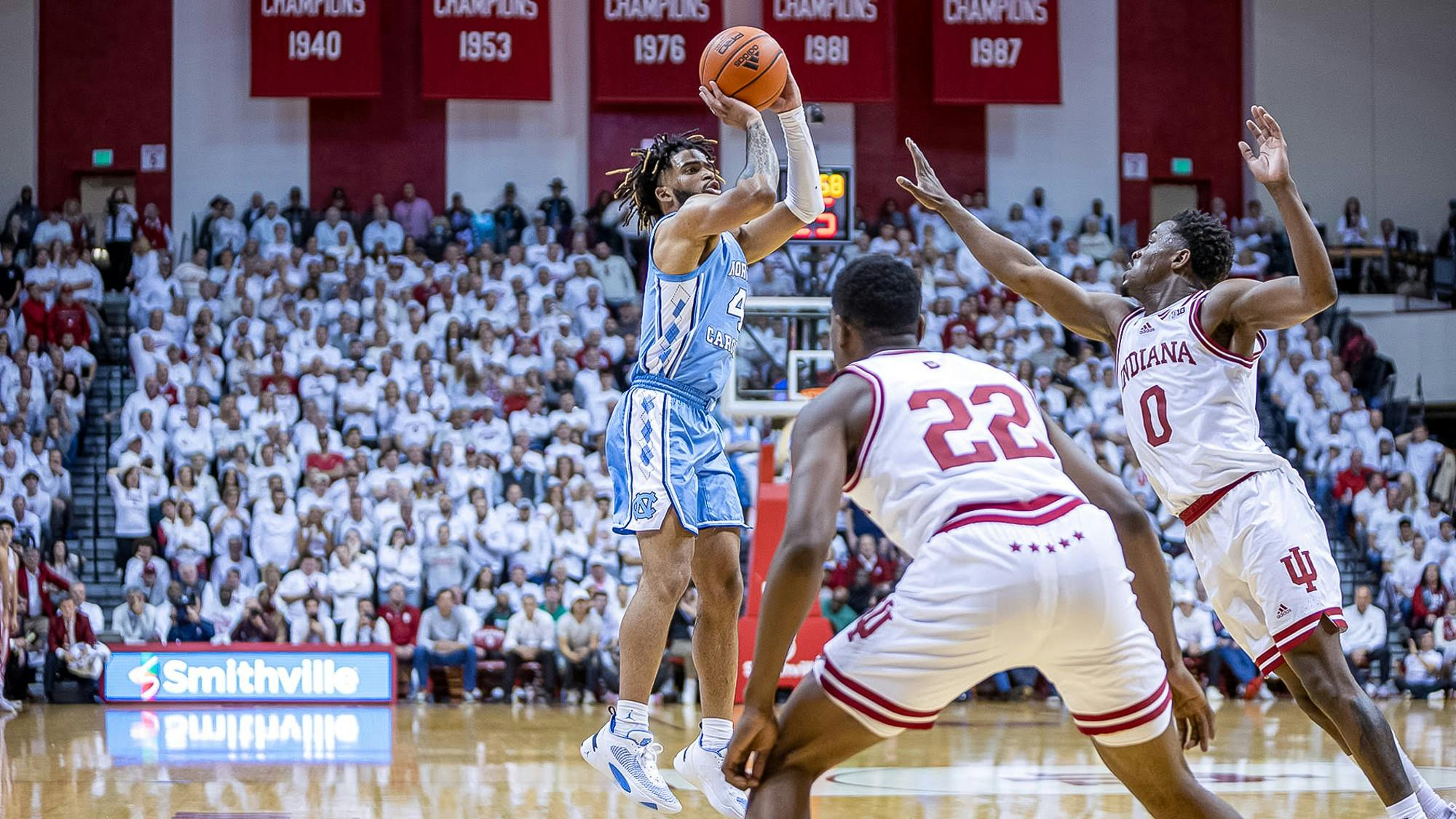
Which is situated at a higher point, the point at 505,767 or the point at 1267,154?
the point at 1267,154

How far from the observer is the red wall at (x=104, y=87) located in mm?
21234

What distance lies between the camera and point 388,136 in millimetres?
21672

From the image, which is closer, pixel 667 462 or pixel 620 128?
pixel 667 462

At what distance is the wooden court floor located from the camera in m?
6.89

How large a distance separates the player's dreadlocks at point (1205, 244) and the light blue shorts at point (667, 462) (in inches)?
75.3

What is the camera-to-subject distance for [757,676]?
3672 mm

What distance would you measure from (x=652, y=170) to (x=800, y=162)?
66cm

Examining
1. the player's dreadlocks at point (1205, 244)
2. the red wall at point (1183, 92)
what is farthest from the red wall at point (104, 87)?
the player's dreadlocks at point (1205, 244)

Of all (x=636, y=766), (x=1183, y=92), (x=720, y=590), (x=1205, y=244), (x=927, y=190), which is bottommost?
(x=636, y=766)

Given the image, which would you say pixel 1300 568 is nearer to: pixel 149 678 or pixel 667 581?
pixel 667 581

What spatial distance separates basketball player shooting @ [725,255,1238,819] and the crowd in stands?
8.10m

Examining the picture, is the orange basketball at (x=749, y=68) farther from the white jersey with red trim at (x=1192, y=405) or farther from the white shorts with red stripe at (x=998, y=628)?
the white shorts with red stripe at (x=998, y=628)

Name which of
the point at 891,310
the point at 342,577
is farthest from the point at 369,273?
the point at 891,310

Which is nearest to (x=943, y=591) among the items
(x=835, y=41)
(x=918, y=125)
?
(x=835, y=41)
